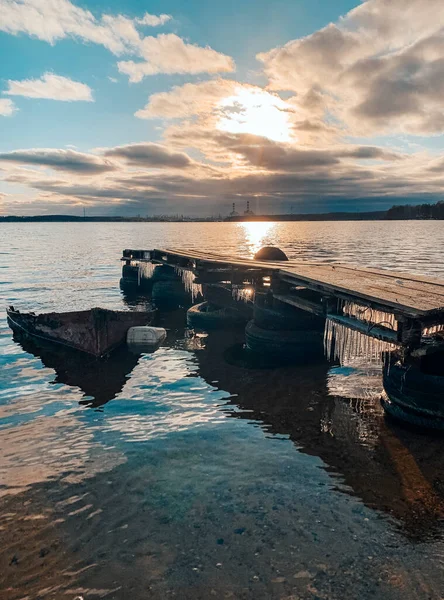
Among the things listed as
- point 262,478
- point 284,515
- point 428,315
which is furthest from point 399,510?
point 428,315

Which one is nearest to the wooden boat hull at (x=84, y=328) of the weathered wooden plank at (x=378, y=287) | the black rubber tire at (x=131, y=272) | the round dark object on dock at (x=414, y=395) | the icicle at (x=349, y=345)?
the weathered wooden plank at (x=378, y=287)

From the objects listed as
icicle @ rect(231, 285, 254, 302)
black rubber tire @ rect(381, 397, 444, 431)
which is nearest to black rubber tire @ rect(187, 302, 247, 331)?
icicle @ rect(231, 285, 254, 302)

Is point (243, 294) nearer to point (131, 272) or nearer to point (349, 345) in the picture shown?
point (349, 345)

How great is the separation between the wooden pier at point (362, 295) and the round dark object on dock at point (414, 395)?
681 mm

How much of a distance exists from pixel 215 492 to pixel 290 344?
9720mm

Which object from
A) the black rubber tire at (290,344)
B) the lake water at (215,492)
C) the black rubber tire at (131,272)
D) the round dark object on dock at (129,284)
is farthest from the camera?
the black rubber tire at (131,272)

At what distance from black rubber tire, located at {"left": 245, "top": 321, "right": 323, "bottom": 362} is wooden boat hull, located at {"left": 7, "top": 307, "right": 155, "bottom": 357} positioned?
655 cm

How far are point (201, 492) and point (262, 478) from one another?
4.52ft

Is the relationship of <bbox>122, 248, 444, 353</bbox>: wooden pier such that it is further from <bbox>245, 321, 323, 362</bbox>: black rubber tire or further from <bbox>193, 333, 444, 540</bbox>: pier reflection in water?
<bbox>193, 333, 444, 540</bbox>: pier reflection in water

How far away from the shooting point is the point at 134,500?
313 inches

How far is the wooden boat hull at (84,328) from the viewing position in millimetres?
18141

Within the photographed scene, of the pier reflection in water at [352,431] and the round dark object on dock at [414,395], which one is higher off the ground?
the round dark object on dock at [414,395]

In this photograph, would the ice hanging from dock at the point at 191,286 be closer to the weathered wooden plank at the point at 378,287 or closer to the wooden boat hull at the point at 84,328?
the wooden boat hull at the point at 84,328

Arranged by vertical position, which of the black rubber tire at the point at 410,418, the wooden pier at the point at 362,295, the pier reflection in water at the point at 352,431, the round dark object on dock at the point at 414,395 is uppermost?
the wooden pier at the point at 362,295
